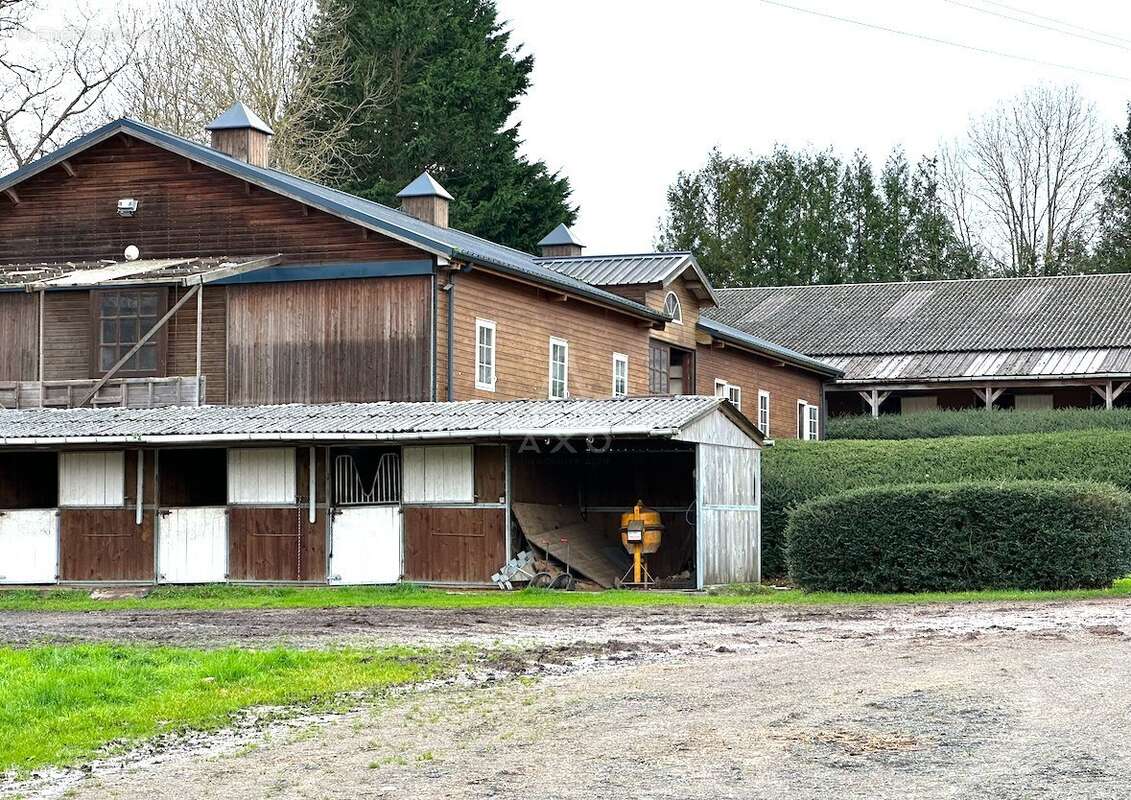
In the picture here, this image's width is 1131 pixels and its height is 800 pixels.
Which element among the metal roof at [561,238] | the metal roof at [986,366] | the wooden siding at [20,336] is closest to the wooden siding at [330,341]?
the wooden siding at [20,336]

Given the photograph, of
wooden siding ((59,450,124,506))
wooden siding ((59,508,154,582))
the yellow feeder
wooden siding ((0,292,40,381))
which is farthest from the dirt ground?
wooden siding ((0,292,40,381))

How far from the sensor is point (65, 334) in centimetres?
3434

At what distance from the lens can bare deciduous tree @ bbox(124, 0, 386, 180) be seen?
178 feet

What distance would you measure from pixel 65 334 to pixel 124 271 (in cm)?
244

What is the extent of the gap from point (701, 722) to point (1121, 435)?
27125mm

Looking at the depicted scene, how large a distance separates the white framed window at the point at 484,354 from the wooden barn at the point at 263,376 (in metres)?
0.07

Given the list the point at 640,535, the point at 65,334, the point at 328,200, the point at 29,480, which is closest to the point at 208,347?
the point at 65,334

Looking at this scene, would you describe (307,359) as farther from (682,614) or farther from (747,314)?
(747,314)

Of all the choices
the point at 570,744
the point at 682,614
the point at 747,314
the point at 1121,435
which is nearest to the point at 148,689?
the point at 570,744

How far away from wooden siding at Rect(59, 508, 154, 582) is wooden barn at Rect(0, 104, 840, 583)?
4cm

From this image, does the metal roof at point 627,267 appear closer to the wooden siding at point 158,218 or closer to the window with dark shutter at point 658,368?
the window with dark shutter at point 658,368

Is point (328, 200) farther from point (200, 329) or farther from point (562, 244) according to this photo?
point (562, 244)

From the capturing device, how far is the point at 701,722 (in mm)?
12094

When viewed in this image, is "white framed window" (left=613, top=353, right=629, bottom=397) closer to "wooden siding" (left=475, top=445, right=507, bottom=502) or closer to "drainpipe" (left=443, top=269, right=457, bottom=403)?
"drainpipe" (left=443, top=269, right=457, bottom=403)
